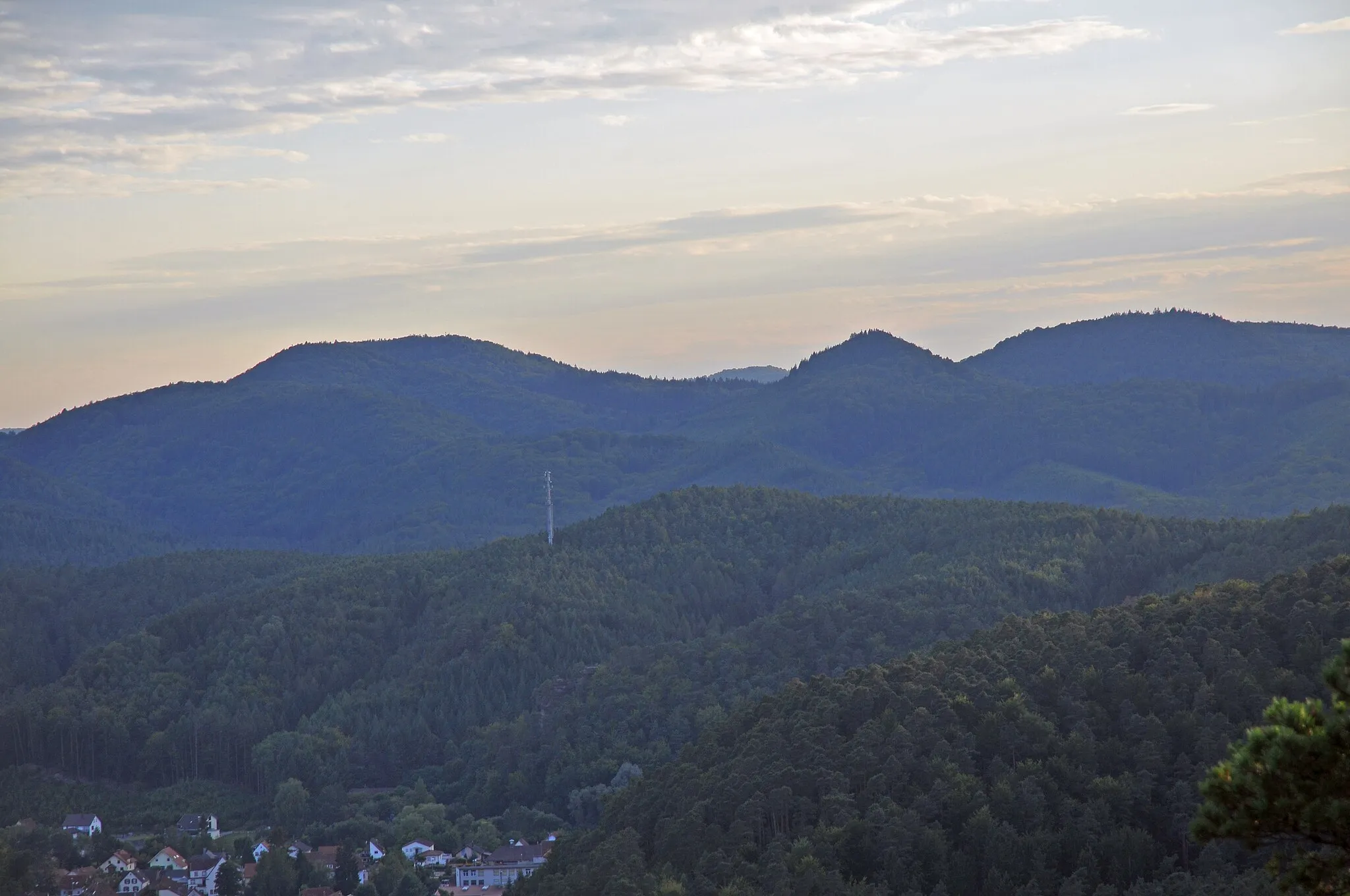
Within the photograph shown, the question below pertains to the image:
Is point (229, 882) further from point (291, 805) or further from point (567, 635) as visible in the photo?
point (567, 635)

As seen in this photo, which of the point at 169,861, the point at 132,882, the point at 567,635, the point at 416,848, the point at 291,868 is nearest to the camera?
the point at 291,868

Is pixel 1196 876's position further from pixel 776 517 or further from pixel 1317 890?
pixel 776 517

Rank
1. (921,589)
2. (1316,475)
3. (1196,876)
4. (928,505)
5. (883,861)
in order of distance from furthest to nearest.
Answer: (1316,475)
(928,505)
(921,589)
(883,861)
(1196,876)

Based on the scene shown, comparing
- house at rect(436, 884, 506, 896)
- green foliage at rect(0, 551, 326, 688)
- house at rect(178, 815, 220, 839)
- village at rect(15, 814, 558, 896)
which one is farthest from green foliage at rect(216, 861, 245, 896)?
green foliage at rect(0, 551, 326, 688)

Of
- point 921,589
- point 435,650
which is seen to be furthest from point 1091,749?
point 435,650

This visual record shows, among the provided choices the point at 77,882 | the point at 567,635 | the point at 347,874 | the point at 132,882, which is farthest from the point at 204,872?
the point at 567,635

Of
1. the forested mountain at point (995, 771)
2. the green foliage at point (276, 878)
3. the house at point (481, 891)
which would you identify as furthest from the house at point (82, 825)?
the forested mountain at point (995, 771)

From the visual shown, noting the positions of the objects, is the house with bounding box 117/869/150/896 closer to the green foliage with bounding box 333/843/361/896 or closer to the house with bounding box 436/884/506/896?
the green foliage with bounding box 333/843/361/896
